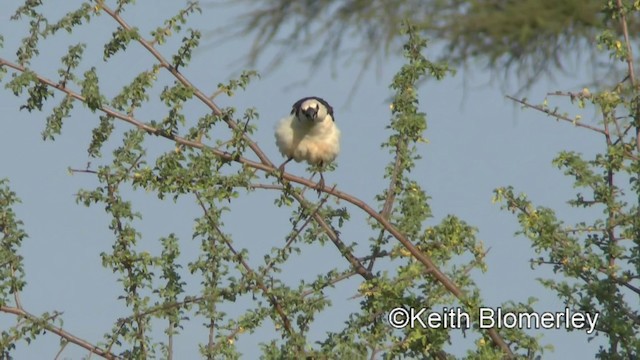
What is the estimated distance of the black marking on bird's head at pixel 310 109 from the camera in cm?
815

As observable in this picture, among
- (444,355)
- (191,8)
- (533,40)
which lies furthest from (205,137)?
(533,40)

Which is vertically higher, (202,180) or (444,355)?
(202,180)

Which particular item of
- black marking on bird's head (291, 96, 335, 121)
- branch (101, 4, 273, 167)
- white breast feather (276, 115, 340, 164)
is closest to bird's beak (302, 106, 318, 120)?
black marking on bird's head (291, 96, 335, 121)

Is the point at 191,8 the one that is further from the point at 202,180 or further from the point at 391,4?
the point at 391,4

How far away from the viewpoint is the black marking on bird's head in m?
8.15

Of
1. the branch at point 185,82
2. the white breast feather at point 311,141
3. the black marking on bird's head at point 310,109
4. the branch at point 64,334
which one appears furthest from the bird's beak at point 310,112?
the branch at point 64,334

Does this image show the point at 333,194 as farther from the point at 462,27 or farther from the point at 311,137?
the point at 462,27

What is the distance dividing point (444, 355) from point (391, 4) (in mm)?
12479

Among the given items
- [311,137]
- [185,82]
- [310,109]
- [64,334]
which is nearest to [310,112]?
[310,109]

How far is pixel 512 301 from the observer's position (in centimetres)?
552

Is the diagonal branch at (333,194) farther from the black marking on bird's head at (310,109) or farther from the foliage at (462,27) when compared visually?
the foliage at (462,27)

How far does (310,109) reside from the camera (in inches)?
321

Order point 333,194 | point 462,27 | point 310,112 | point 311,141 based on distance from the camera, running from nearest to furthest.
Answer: point 333,194, point 310,112, point 311,141, point 462,27

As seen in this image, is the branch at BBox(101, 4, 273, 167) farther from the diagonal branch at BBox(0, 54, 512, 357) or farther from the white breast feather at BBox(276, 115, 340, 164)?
the white breast feather at BBox(276, 115, 340, 164)
